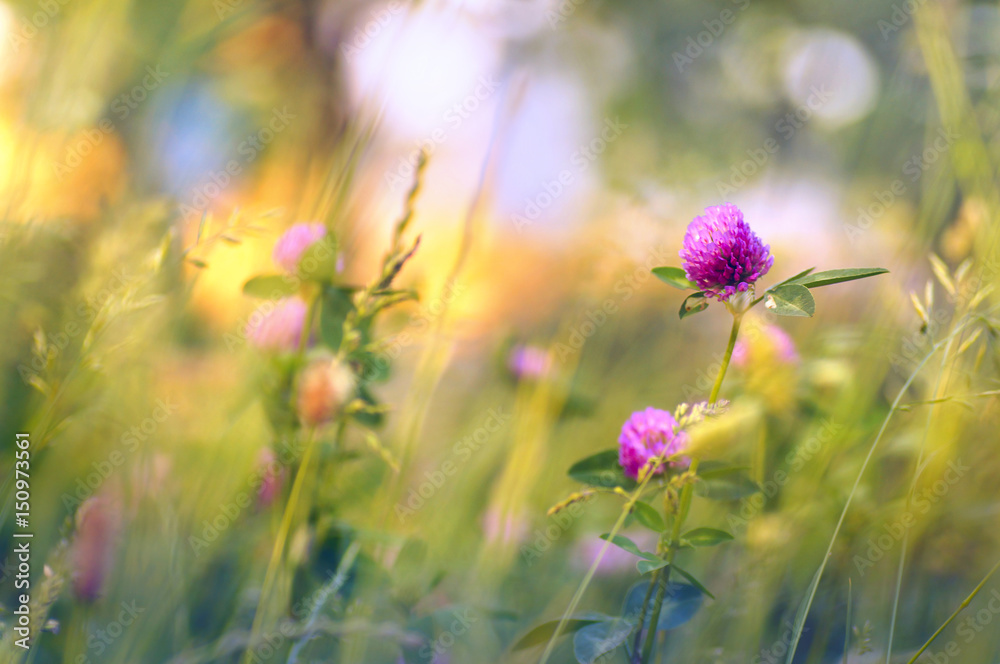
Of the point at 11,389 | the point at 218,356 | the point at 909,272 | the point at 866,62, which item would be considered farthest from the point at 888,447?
the point at 866,62

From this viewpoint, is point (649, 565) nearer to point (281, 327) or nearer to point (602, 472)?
point (602, 472)

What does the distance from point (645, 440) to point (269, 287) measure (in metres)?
0.41

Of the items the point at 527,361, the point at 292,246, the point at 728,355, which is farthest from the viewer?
the point at 527,361

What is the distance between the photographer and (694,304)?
427 millimetres

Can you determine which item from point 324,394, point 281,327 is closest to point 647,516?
point 324,394

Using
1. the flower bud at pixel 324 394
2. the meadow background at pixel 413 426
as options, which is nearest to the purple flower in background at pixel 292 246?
the meadow background at pixel 413 426

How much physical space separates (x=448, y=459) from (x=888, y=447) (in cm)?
56

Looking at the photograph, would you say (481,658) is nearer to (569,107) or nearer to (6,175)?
(6,175)

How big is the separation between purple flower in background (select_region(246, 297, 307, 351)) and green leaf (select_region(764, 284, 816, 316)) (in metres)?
0.41

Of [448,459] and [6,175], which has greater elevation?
[6,175]

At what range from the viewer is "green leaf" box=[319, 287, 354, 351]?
0.62 m

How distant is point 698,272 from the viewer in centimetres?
42

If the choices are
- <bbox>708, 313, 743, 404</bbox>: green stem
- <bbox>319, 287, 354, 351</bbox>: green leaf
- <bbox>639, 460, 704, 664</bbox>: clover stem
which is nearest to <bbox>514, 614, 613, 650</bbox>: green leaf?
<bbox>639, 460, 704, 664</bbox>: clover stem

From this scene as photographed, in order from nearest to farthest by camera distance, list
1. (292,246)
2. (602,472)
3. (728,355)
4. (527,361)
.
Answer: (728,355)
(602,472)
(292,246)
(527,361)
